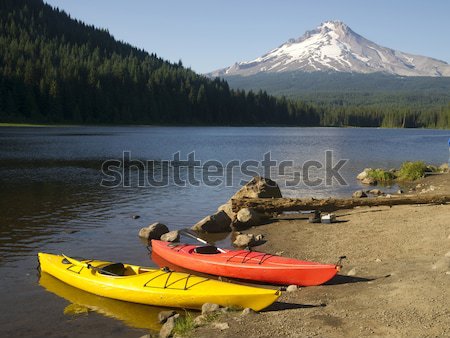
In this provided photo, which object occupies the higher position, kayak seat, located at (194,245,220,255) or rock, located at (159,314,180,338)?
kayak seat, located at (194,245,220,255)

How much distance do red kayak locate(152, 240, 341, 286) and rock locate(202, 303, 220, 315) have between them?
9.25ft

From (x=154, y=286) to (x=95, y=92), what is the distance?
12321cm

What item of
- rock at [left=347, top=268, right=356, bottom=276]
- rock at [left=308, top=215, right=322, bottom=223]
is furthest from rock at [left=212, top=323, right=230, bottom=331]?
rock at [left=308, top=215, right=322, bottom=223]

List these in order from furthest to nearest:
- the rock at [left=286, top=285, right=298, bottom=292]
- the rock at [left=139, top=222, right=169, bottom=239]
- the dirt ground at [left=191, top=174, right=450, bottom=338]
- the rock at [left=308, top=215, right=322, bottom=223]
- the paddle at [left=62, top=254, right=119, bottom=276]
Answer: the rock at [left=308, top=215, right=322, bottom=223] < the rock at [left=139, top=222, right=169, bottom=239] < the paddle at [left=62, top=254, right=119, bottom=276] < the rock at [left=286, top=285, right=298, bottom=292] < the dirt ground at [left=191, top=174, right=450, bottom=338]

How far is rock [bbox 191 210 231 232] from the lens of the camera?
20969 millimetres

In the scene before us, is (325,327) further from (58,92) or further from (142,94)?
(142,94)

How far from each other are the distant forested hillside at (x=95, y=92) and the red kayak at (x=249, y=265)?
98874 mm

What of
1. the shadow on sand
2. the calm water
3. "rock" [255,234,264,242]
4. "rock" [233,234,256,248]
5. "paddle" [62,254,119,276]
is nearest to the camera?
the shadow on sand

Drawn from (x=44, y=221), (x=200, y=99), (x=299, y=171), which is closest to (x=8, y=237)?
(x=44, y=221)

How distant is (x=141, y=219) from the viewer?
2350 cm

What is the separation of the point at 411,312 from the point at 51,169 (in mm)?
36914

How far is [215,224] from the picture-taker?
21109 millimetres

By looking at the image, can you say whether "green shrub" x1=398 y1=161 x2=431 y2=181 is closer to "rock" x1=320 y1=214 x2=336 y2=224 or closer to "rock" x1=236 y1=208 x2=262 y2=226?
"rock" x1=320 y1=214 x2=336 y2=224

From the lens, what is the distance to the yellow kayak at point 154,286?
11.2m
